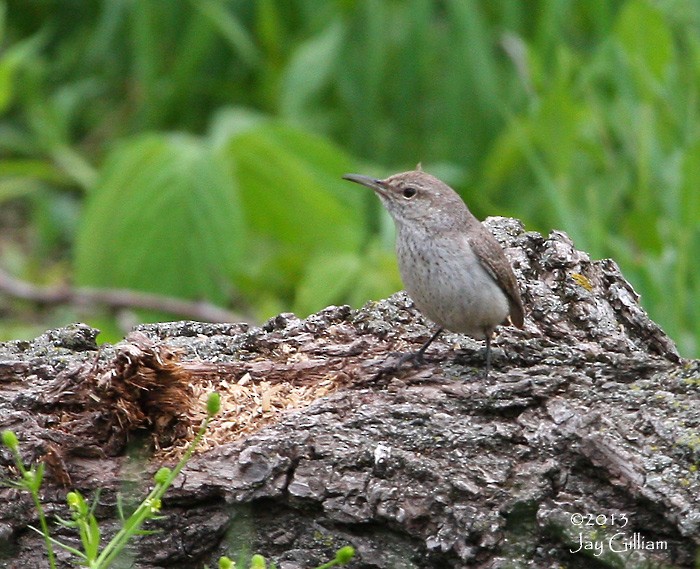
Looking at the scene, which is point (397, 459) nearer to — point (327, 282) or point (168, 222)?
point (327, 282)

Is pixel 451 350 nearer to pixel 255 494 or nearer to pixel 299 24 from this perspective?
pixel 255 494

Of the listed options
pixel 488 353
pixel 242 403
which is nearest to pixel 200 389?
pixel 242 403

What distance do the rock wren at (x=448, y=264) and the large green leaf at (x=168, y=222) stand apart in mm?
2294

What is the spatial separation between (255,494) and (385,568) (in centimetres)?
48

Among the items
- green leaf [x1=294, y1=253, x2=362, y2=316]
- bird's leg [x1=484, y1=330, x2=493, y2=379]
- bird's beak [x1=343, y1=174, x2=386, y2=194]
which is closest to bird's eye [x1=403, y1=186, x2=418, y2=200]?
bird's beak [x1=343, y1=174, x2=386, y2=194]

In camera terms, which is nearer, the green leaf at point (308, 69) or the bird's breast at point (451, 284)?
the bird's breast at point (451, 284)

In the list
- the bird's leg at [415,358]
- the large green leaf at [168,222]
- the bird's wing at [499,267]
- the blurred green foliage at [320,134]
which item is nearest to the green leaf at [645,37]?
the blurred green foliage at [320,134]

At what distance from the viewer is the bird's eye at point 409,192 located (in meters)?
5.23

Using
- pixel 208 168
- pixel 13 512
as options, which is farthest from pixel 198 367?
pixel 208 168

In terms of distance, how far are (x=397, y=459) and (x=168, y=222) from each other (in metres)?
4.04

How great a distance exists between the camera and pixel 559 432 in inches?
150

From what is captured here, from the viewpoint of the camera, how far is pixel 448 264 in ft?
15.8

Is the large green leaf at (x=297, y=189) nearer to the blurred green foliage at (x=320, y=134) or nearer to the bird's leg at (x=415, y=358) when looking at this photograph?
the blurred green foliage at (x=320, y=134)

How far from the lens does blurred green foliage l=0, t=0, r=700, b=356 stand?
6895 mm
